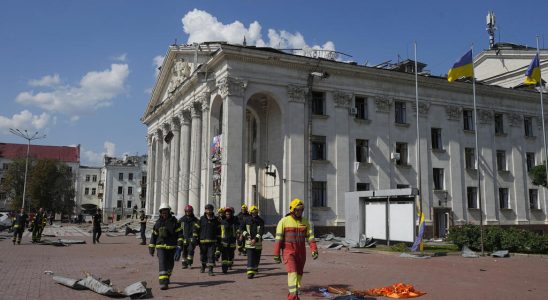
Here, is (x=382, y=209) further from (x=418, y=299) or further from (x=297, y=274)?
(x=297, y=274)

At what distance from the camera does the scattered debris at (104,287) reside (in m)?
9.48

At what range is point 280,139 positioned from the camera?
107ft

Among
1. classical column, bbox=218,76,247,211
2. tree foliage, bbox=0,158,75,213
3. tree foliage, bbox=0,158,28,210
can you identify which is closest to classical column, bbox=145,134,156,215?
classical column, bbox=218,76,247,211

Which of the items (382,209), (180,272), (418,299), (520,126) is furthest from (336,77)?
(418,299)

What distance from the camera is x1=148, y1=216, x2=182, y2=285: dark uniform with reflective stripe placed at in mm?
10750

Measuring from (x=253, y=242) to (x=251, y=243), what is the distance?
67mm

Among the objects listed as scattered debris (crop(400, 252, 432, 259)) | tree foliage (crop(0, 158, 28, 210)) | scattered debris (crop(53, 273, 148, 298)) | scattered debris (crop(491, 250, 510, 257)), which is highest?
tree foliage (crop(0, 158, 28, 210))

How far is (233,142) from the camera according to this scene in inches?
1160

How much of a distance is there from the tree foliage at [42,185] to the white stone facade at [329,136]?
39.9 meters

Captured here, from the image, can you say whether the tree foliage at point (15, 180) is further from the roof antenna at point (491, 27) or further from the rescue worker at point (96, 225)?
the roof antenna at point (491, 27)

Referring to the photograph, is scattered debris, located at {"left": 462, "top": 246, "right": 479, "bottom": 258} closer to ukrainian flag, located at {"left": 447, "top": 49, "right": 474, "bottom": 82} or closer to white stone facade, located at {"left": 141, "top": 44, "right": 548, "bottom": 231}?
ukrainian flag, located at {"left": 447, "top": 49, "right": 474, "bottom": 82}

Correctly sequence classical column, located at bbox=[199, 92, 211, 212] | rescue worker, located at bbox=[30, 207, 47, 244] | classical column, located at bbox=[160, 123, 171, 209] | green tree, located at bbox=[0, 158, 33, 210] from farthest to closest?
green tree, located at bbox=[0, 158, 33, 210] → classical column, located at bbox=[160, 123, 171, 209] → classical column, located at bbox=[199, 92, 211, 212] → rescue worker, located at bbox=[30, 207, 47, 244]

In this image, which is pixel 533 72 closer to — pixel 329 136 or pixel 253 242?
pixel 329 136

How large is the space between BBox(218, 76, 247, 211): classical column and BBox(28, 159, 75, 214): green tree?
176 ft
